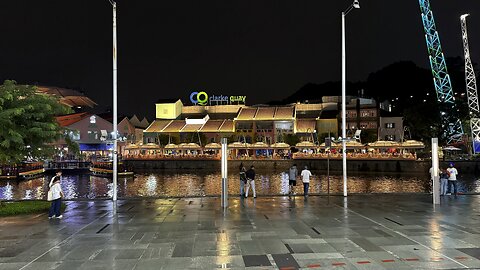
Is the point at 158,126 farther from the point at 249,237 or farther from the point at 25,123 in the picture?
the point at 249,237

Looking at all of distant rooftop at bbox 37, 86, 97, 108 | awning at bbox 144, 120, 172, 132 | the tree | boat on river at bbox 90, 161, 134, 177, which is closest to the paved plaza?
the tree

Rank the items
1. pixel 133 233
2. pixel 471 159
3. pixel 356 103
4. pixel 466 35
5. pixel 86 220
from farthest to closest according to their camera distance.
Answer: pixel 356 103, pixel 466 35, pixel 471 159, pixel 86 220, pixel 133 233

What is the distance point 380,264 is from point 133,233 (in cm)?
796

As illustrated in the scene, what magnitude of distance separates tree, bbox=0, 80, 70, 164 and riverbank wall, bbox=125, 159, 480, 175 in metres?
50.7

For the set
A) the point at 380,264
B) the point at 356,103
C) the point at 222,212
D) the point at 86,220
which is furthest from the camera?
the point at 356,103

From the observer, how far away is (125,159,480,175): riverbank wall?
64.9 meters

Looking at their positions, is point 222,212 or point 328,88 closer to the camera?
point 222,212

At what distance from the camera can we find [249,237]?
41.9 ft

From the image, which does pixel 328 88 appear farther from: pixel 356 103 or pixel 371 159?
pixel 371 159

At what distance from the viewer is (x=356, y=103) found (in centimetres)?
9862

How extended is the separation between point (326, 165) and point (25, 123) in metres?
59.8

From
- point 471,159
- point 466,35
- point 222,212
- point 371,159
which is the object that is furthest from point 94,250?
point 466,35

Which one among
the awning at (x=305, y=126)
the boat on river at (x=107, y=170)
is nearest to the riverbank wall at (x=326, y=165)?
the boat on river at (x=107, y=170)

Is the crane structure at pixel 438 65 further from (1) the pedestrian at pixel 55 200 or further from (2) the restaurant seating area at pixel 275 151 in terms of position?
(1) the pedestrian at pixel 55 200
